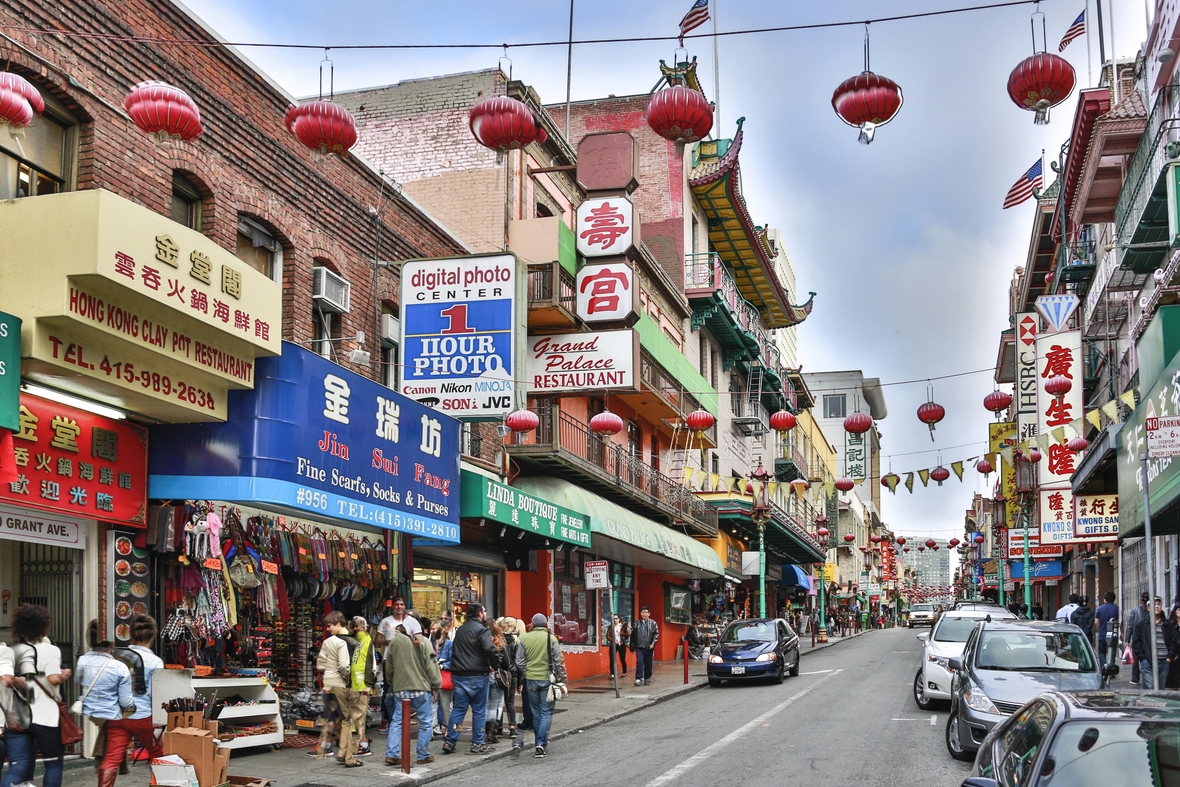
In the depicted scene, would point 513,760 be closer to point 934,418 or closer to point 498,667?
point 498,667

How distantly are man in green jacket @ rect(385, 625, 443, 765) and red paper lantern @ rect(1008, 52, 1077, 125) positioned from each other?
855 centimetres

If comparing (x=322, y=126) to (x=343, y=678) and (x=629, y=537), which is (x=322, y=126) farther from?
(x=629, y=537)

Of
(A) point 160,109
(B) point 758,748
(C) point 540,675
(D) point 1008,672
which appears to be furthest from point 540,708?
(A) point 160,109

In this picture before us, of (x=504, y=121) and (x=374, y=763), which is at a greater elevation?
(x=504, y=121)

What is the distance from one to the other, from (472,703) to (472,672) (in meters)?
0.47

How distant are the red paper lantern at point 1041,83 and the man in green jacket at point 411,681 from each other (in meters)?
8.55

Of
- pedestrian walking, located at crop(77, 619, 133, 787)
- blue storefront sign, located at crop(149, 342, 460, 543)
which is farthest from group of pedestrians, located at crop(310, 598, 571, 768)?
pedestrian walking, located at crop(77, 619, 133, 787)

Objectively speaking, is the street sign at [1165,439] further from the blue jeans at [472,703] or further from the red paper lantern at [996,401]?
the red paper lantern at [996,401]

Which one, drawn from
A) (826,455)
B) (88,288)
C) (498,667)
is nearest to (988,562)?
(826,455)

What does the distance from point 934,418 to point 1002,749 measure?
65.3 feet

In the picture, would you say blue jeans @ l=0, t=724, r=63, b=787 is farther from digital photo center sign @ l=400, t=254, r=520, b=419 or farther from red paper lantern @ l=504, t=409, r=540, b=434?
red paper lantern @ l=504, t=409, r=540, b=434

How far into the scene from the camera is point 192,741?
10055 mm

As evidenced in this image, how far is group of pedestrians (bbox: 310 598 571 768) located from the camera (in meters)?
13.2

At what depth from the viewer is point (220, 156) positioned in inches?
572
